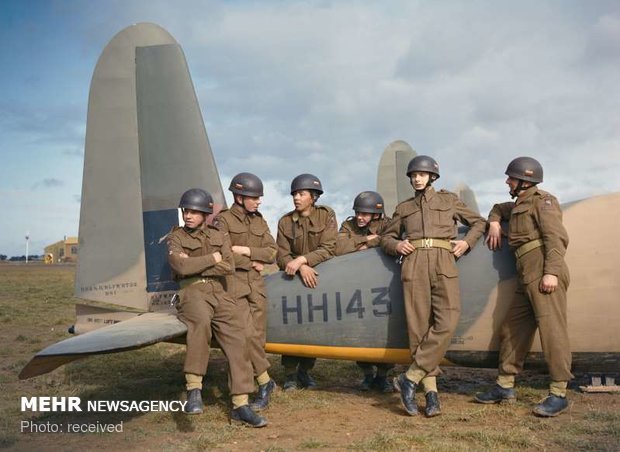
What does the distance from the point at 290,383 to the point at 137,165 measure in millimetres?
3276

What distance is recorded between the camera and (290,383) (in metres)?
6.67

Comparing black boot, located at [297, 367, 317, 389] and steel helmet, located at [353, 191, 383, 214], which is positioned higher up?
steel helmet, located at [353, 191, 383, 214]

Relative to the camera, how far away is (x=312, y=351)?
610 cm

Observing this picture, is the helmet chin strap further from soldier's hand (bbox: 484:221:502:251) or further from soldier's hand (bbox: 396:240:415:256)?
soldier's hand (bbox: 396:240:415:256)

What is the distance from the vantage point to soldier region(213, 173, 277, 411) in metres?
5.63

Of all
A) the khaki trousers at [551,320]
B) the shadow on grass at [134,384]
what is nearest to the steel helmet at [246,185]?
the shadow on grass at [134,384]

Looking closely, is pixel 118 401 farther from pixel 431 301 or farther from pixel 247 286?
pixel 431 301

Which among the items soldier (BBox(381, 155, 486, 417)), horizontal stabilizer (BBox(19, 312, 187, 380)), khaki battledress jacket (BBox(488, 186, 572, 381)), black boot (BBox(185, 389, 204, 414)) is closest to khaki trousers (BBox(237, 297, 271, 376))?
horizontal stabilizer (BBox(19, 312, 187, 380))

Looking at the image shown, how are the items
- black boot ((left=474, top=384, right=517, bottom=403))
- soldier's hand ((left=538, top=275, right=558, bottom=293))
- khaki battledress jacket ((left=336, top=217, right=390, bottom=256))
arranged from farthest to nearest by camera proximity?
1. khaki battledress jacket ((left=336, top=217, right=390, bottom=256))
2. black boot ((left=474, top=384, right=517, bottom=403))
3. soldier's hand ((left=538, top=275, right=558, bottom=293))

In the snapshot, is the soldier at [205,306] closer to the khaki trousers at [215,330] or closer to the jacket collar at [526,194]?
the khaki trousers at [215,330]

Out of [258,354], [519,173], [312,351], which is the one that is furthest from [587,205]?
[258,354]

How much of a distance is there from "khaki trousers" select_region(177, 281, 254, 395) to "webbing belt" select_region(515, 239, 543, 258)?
2772 millimetres

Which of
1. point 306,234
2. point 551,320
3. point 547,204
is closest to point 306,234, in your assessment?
point 306,234

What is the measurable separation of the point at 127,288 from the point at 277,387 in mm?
2212
